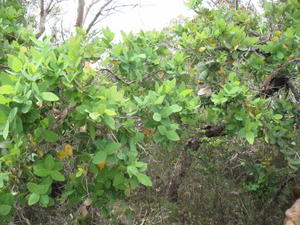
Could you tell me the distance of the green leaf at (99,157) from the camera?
131 centimetres

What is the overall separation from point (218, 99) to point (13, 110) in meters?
1.25

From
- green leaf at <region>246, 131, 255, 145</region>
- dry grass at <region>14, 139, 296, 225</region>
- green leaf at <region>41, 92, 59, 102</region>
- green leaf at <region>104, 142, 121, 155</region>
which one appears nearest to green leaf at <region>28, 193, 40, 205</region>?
green leaf at <region>104, 142, 121, 155</region>

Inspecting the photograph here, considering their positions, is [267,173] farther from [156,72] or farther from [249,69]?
[156,72]

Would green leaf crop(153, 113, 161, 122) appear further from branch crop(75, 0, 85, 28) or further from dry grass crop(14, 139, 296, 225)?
branch crop(75, 0, 85, 28)

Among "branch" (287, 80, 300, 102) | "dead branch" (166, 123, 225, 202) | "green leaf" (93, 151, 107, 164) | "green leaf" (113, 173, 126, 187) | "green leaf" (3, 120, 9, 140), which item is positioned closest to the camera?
"green leaf" (3, 120, 9, 140)

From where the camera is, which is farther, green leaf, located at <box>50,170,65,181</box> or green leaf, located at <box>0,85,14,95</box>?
green leaf, located at <box>50,170,65,181</box>

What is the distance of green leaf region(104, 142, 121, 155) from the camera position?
1341 mm

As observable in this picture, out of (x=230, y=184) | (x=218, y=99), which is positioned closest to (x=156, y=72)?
(x=218, y=99)

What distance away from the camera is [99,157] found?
132 centimetres

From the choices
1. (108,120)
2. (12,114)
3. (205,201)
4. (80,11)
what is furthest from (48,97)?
(80,11)

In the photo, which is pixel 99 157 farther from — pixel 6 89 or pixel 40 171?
pixel 6 89

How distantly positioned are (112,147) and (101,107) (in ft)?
0.64

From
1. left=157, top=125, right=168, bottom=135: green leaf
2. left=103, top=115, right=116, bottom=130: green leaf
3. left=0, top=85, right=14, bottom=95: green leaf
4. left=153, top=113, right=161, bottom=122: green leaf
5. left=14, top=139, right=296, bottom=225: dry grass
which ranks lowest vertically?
left=14, top=139, right=296, bottom=225: dry grass

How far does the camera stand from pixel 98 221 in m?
3.07
